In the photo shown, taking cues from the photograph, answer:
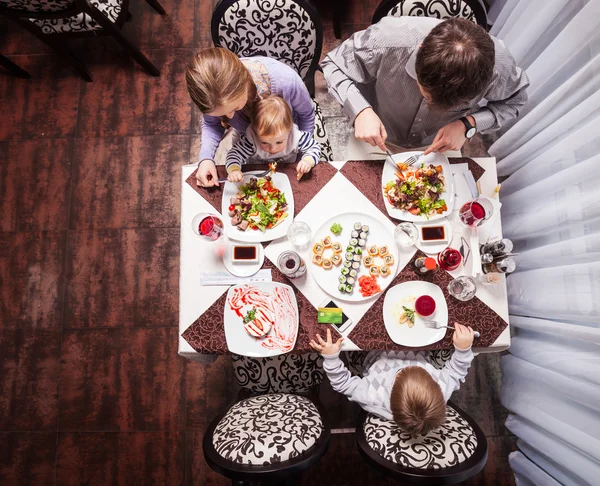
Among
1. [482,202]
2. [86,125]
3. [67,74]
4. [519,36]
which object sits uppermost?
[67,74]

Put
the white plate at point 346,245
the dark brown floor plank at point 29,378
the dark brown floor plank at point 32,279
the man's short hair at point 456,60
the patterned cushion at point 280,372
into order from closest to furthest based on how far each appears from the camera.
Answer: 1. the man's short hair at point 456,60
2. the white plate at point 346,245
3. the patterned cushion at point 280,372
4. the dark brown floor plank at point 29,378
5. the dark brown floor plank at point 32,279

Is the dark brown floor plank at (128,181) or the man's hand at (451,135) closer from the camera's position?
the man's hand at (451,135)

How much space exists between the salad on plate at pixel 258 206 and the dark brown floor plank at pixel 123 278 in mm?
1106

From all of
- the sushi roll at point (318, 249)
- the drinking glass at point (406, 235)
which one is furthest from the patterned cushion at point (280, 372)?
the drinking glass at point (406, 235)

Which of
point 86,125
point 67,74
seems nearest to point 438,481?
point 86,125

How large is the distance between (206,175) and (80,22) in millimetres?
1531

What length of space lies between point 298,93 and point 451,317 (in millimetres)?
1155

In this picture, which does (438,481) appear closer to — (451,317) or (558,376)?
(451,317)

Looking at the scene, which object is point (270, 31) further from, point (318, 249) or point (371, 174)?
point (318, 249)

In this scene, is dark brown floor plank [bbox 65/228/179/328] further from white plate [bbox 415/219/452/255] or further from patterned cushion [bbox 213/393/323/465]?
white plate [bbox 415/219/452/255]

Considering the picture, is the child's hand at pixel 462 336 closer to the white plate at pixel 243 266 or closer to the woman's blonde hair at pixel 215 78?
the white plate at pixel 243 266

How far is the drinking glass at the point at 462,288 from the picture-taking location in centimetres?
160

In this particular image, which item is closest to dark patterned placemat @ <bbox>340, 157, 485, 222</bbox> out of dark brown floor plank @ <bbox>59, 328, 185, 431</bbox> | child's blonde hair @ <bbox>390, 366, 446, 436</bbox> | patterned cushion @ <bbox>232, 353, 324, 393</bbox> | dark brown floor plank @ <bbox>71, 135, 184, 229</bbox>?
child's blonde hair @ <bbox>390, 366, 446, 436</bbox>

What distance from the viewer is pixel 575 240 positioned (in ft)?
5.48
